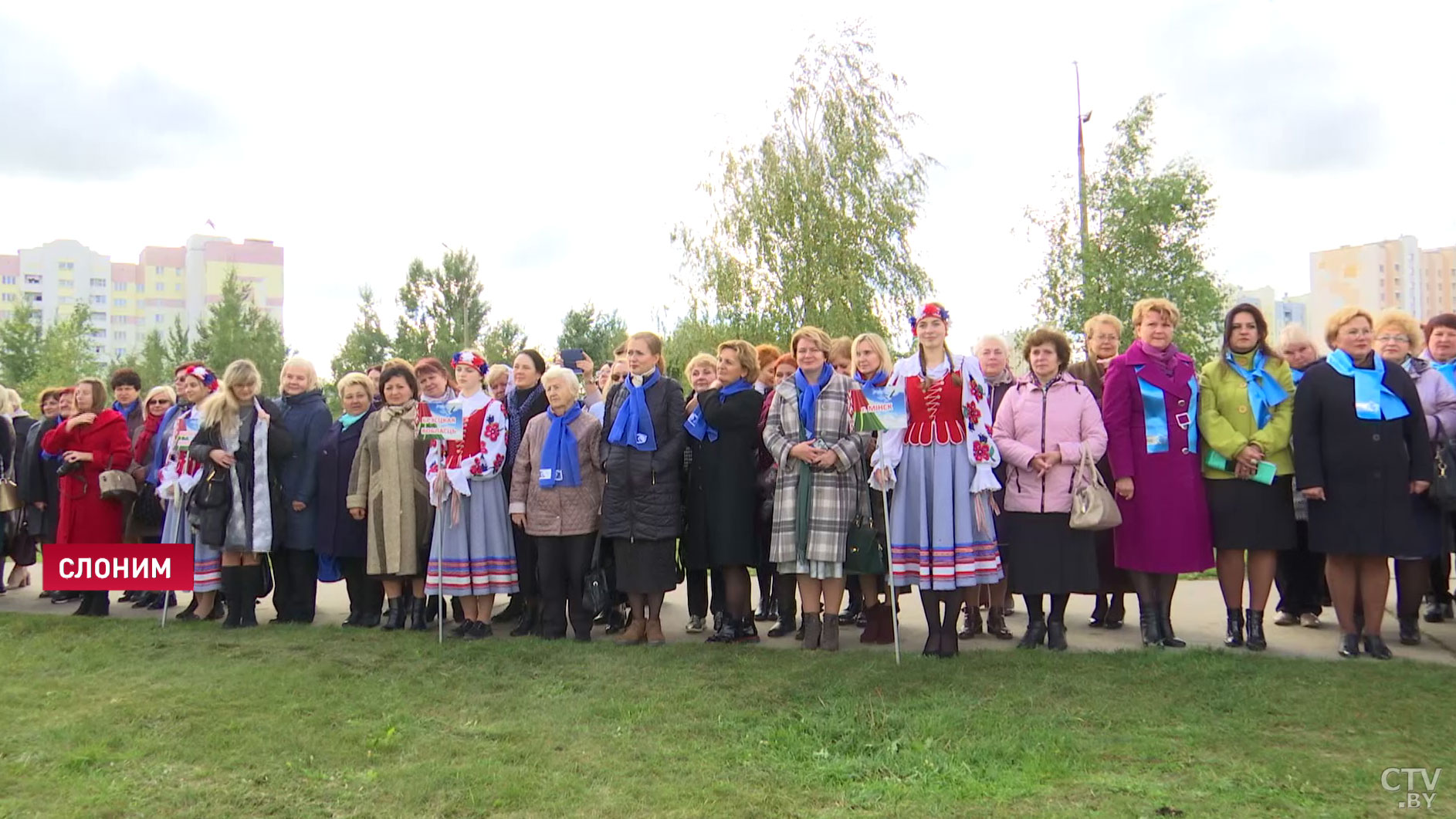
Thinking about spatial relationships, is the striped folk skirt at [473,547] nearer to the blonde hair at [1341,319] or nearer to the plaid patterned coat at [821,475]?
the plaid patterned coat at [821,475]

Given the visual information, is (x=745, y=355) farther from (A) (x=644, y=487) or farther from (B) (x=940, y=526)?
(B) (x=940, y=526)

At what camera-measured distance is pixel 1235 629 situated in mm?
6551

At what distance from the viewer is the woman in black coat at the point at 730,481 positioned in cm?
713

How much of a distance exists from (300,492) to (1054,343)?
18.8ft

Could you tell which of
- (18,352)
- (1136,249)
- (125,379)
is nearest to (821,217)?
(1136,249)

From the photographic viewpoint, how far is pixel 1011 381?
7465 millimetres

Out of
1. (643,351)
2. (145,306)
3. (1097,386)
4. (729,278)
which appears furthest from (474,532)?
(145,306)

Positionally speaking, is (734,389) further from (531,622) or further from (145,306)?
(145,306)

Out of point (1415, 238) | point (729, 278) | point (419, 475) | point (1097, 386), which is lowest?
point (419, 475)

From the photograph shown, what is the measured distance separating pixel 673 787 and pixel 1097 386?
455 cm

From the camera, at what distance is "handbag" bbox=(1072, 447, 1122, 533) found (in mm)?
6242

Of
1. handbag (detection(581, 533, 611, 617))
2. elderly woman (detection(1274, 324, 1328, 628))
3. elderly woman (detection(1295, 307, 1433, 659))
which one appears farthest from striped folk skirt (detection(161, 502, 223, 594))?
elderly woman (detection(1274, 324, 1328, 628))
